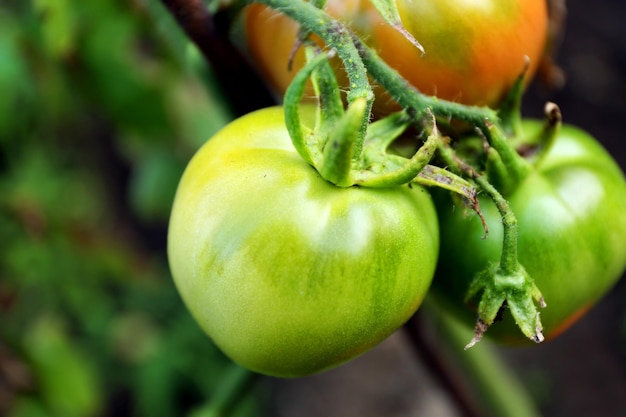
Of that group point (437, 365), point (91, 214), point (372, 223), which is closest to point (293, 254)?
point (372, 223)

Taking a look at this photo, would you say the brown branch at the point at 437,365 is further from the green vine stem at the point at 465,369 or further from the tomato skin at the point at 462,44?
the tomato skin at the point at 462,44

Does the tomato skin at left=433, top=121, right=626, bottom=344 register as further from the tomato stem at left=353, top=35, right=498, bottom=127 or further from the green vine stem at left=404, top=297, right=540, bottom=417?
the green vine stem at left=404, top=297, right=540, bottom=417

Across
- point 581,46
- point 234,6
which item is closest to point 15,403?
point 234,6

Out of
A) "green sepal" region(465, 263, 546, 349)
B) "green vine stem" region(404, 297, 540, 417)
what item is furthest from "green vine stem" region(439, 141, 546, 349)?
"green vine stem" region(404, 297, 540, 417)

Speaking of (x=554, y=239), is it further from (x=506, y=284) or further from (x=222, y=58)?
(x=222, y=58)

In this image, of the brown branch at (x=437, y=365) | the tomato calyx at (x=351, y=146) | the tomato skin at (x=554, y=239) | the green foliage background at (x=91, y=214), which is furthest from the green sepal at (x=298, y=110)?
the brown branch at (x=437, y=365)

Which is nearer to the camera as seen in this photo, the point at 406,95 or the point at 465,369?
the point at 406,95

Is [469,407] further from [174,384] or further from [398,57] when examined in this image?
[174,384]

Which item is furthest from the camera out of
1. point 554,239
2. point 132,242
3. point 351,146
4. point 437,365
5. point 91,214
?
point 132,242
